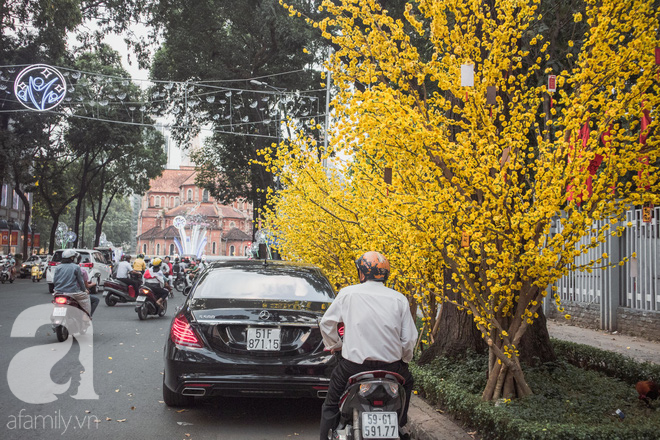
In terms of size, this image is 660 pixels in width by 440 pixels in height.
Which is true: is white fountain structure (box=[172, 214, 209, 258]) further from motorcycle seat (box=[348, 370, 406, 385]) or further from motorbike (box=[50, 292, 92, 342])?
motorcycle seat (box=[348, 370, 406, 385])

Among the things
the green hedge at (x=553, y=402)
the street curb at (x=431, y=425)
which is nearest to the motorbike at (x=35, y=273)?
the green hedge at (x=553, y=402)

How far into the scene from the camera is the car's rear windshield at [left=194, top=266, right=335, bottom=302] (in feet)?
20.5

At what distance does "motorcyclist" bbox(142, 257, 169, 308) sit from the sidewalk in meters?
9.22

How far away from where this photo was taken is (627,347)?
10.5m

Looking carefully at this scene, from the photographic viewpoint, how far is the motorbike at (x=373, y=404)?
12.8ft

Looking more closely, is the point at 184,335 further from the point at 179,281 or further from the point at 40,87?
the point at 179,281

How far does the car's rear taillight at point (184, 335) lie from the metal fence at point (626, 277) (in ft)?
26.4

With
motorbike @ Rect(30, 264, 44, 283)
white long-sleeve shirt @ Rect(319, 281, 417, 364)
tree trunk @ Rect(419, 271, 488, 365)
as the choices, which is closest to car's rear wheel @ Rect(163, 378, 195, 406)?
white long-sleeve shirt @ Rect(319, 281, 417, 364)

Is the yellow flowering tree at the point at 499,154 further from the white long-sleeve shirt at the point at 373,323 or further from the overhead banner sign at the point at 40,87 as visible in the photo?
the overhead banner sign at the point at 40,87

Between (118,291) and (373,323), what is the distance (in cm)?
1677

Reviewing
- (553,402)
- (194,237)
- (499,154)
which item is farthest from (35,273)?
(194,237)

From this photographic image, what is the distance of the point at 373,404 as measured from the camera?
13.1ft

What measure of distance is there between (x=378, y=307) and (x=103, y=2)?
2336 centimetres

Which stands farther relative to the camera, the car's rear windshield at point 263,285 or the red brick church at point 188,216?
the red brick church at point 188,216
